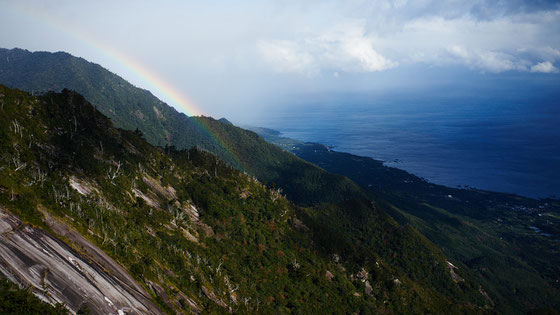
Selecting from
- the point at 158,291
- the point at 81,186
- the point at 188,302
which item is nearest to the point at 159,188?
the point at 81,186

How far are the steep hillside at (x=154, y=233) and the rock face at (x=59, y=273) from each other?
132mm

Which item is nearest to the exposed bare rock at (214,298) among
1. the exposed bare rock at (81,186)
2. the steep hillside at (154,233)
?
the steep hillside at (154,233)

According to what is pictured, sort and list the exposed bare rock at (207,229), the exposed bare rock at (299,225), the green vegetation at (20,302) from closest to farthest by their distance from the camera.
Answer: the green vegetation at (20,302) < the exposed bare rock at (207,229) < the exposed bare rock at (299,225)

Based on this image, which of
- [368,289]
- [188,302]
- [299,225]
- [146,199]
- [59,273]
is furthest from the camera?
[299,225]

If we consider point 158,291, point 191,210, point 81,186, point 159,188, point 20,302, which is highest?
point 81,186

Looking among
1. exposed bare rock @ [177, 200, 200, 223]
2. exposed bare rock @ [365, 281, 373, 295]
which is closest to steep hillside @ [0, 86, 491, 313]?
exposed bare rock @ [177, 200, 200, 223]

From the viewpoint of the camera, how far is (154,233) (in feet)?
182

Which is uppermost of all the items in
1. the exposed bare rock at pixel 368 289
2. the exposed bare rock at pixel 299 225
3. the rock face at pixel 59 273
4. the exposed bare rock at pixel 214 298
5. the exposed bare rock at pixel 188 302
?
the rock face at pixel 59 273

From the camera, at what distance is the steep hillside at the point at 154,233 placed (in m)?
31.3

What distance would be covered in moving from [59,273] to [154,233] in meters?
29.0

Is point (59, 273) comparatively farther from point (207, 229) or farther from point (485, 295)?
point (485, 295)

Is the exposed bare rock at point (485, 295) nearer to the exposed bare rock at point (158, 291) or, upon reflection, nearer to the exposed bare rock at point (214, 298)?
the exposed bare rock at point (214, 298)

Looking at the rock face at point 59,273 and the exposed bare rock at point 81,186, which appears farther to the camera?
the exposed bare rock at point 81,186

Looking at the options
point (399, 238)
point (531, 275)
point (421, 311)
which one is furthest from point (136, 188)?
point (531, 275)
